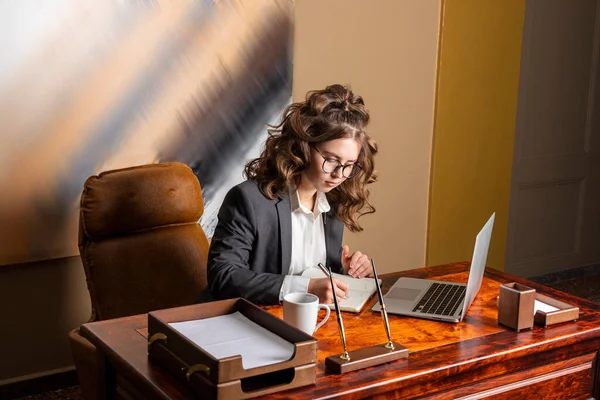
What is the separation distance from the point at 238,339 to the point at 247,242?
71 centimetres

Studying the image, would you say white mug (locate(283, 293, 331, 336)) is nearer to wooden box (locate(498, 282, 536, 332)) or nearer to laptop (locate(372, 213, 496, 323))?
laptop (locate(372, 213, 496, 323))

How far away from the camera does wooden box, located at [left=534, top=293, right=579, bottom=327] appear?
2016 millimetres

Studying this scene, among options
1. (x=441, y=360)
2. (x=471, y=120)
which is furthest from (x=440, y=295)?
(x=471, y=120)

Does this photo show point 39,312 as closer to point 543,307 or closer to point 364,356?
point 364,356

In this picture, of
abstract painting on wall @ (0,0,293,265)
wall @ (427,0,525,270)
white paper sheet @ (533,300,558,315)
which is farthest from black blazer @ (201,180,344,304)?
wall @ (427,0,525,270)

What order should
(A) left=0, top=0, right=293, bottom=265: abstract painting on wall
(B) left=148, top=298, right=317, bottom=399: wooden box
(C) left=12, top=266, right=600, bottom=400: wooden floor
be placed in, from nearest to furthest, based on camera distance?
(B) left=148, top=298, right=317, bottom=399: wooden box < (A) left=0, top=0, right=293, bottom=265: abstract painting on wall < (C) left=12, top=266, right=600, bottom=400: wooden floor

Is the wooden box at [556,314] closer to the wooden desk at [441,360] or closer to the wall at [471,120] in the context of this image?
the wooden desk at [441,360]

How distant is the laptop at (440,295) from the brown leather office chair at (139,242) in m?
0.81

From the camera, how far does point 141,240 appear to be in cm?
266

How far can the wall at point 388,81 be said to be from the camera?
11.7 feet

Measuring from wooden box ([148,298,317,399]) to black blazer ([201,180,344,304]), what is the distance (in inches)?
16.4

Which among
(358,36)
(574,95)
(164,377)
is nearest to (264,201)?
(164,377)

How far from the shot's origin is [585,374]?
2.07 metres

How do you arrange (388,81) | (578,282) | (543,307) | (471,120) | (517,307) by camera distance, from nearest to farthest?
(517,307), (543,307), (388,81), (471,120), (578,282)
